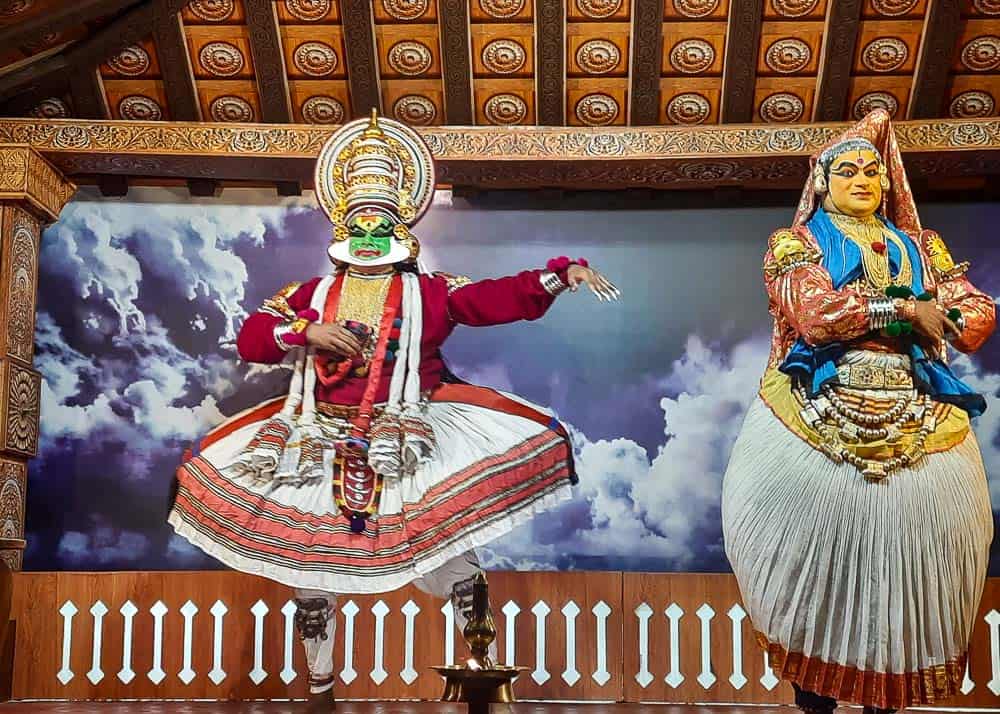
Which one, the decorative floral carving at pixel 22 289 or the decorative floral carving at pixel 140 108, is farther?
the decorative floral carving at pixel 140 108

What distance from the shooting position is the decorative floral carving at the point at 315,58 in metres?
5.45

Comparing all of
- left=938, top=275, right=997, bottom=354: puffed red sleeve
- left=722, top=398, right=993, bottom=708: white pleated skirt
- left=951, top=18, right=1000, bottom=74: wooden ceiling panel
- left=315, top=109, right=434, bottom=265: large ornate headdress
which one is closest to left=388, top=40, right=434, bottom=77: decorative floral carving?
left=315, top=109, right=434, bottom=265: large ornate headdress

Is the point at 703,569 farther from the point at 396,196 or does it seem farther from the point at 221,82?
the point at 221,82

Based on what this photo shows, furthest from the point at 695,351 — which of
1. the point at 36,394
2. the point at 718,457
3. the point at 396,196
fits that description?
the point at 36,394

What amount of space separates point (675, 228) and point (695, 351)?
23.5 inches

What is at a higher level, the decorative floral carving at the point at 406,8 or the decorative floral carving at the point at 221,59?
the decorative floral carving at the point at 406,8

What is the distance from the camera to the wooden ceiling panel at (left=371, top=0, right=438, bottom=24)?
17.3ft

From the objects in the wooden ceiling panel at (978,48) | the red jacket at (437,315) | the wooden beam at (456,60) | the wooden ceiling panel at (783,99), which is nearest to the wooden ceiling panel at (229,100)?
the wooden beam at (456,60)

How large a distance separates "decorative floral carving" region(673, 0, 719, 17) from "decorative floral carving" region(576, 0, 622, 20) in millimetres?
245

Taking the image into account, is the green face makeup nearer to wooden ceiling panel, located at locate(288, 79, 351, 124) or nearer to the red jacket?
the red jacket

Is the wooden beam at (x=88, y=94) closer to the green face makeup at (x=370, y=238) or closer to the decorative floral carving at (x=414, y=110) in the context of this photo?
the decorative floral carving at (x=414, y=110)

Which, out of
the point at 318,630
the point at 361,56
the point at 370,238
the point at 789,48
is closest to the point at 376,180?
the point at 370,238

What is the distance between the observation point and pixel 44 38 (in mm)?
5207

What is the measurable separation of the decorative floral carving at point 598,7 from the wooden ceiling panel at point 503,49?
0.23 meters
